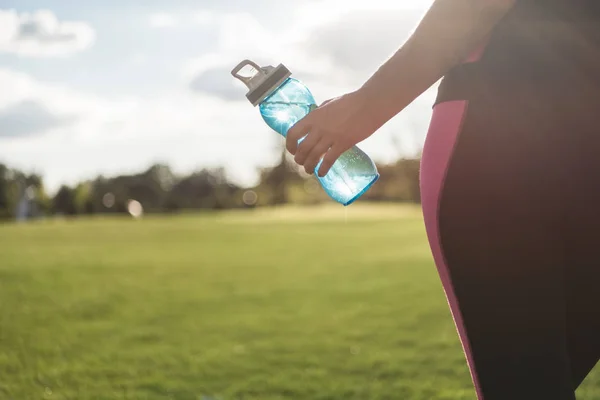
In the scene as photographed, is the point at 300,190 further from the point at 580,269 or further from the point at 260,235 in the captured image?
the point at 580,269

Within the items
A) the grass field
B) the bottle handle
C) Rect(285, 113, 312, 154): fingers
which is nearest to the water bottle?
the bottle handle

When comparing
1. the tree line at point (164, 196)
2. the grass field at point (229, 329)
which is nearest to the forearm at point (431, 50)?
the grass field at point (229, 329)

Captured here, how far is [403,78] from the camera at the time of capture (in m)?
1.41

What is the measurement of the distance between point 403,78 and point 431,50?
73mm

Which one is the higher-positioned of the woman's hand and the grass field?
the woman's hand

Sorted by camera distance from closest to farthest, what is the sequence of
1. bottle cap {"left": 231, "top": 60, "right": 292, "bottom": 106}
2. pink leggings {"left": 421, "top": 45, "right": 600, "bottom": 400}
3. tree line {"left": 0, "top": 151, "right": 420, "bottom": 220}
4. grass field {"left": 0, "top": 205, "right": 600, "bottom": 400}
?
pink leggings {"left": 421, "top": 45, "right": 600, "bottom": 400} < bottle cap {"left": 231, "top": 60, "right": 292, "bottom": 106} < grass field {"left": 0, "top": 205, "right": 600, "bottom": 400} < tree line {"left": 0, "top": 151, "right": 420, "bottom": 220}

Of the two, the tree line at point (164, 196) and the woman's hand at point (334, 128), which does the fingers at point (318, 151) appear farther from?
the tree line at point (164, 196)

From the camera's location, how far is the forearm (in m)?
1.39

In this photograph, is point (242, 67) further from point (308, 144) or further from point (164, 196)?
point (164, 196)

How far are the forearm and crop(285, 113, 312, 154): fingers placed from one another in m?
0.12

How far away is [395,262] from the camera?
1373cm

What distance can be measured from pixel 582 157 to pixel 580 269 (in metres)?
0.22

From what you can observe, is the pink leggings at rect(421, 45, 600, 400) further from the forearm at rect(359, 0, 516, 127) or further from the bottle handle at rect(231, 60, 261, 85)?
the bottle handle at rect(231, 60, 261, 85)

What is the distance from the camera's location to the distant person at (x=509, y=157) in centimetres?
138
